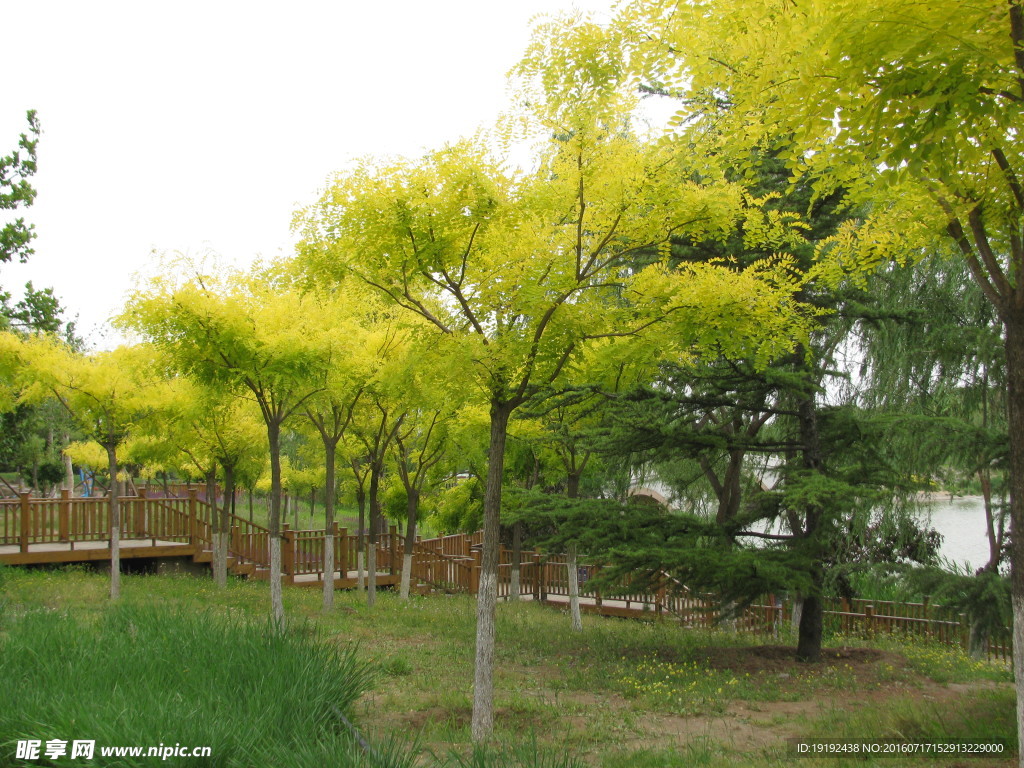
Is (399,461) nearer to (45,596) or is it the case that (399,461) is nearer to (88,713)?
(45,596)

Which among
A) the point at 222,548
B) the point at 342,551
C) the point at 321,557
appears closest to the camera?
the point at 222,548

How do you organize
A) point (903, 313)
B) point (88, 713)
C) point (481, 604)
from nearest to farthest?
point (88, 713), point (481, 604), point (903, 313)

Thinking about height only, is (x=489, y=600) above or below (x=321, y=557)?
above

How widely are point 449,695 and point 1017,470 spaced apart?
15.9ft

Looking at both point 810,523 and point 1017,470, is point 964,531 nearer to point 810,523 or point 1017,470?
point 810,523

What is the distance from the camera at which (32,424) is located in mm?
17516

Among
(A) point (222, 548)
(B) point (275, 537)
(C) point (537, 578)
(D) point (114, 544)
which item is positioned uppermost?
(B) point (275, 537)

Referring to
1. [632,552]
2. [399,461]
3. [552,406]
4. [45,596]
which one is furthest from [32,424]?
[632,552]

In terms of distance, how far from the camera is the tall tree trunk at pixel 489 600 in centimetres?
580

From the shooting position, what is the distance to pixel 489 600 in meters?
6.26

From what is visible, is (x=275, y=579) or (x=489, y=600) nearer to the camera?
(x=489, y=600)

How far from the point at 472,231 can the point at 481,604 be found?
10.1 ft

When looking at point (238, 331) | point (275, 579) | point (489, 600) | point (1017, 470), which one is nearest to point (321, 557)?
point (275, 579)

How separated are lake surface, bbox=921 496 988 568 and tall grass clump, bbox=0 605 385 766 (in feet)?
71.4
